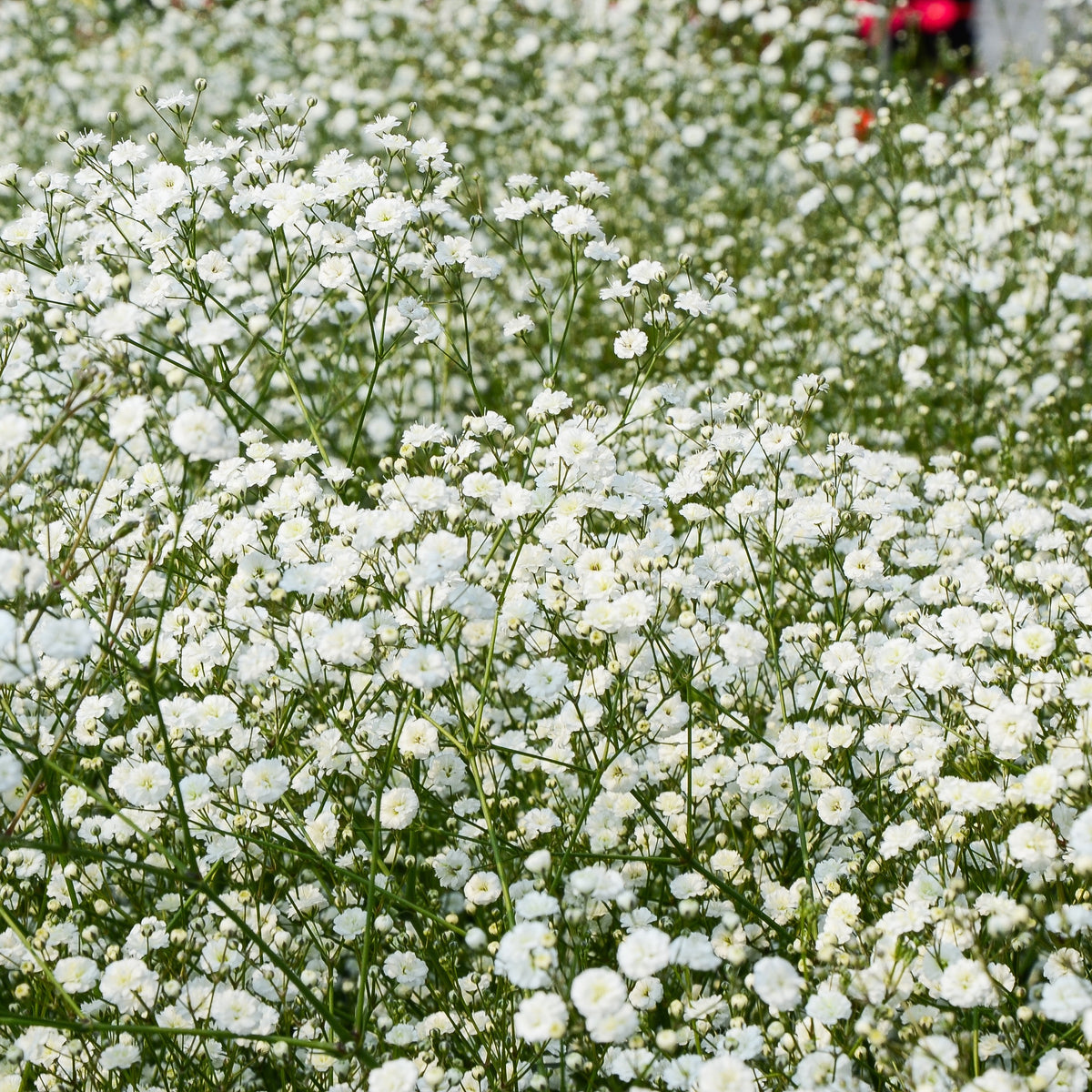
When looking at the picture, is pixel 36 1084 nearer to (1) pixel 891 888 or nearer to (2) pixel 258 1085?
(2) pixel 258 1085

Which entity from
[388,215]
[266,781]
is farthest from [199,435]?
[388,215]

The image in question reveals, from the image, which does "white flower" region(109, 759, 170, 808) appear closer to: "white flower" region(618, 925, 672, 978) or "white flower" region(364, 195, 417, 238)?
"white flower" region(618, 925, 672, 978)

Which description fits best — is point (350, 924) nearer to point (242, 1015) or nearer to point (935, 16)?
point (242, 1015)

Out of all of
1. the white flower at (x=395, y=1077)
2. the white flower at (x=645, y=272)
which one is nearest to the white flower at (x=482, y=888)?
the white flower at (x=395, y=1077)

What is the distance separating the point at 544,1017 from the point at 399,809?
680 millimetres

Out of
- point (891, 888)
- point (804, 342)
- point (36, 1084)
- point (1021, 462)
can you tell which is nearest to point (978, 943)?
point (891, 888)

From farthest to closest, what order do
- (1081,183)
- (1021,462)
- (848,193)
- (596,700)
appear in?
1. (848,193)
2. (1081,183)
3. (1021,462)
4. (596,700)

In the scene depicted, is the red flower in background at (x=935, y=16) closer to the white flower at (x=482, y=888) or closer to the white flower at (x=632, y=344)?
the white flower at (x=632, y=344)

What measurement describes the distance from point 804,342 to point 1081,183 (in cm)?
219

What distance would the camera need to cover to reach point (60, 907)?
2877mm

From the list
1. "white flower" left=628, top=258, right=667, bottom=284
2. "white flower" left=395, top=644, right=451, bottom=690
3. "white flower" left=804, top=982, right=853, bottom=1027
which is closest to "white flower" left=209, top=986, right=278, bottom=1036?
"white flower" left=395, top=644, right=451, bottom=690

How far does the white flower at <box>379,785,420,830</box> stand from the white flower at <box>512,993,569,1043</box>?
2.02ft

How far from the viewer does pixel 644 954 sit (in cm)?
193

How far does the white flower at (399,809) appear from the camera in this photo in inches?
97.4
